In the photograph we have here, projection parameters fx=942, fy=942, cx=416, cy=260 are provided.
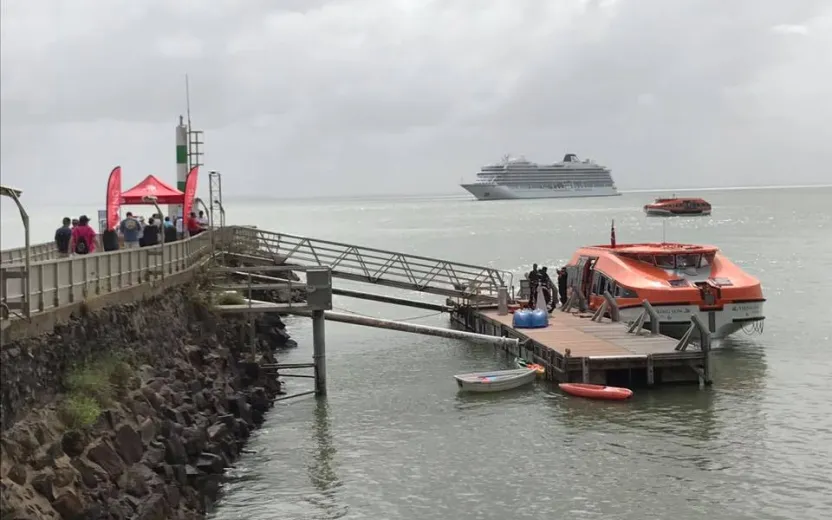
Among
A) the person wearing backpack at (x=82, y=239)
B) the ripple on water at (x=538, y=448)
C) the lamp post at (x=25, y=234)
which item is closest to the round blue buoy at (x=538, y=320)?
the ripple on water at (x=538, y=448)

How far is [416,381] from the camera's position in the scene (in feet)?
88.5

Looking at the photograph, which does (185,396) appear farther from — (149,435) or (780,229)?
(780,229)

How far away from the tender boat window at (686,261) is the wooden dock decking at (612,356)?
3.54 metres

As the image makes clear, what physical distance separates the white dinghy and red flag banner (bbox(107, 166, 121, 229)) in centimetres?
977

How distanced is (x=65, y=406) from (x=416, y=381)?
1457 centimetres

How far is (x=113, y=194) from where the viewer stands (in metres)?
23.7

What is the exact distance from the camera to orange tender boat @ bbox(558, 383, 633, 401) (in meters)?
23.3

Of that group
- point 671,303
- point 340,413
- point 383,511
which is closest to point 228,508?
point 383,511

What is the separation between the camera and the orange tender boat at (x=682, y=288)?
2920cm

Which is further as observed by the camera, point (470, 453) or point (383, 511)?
point (470, 453)

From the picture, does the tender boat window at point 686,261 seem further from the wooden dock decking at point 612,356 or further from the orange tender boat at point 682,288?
the wooden dock decking at point 612,356

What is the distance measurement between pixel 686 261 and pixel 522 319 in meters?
5.88

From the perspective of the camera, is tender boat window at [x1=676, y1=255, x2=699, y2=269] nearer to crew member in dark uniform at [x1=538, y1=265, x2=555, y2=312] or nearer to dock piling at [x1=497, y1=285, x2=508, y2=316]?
crew member in dark uniform at [x1=538, y1=265, x2=555, y2=312]

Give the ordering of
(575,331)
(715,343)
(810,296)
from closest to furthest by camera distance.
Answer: (575,331), (715,343), (810,296)
